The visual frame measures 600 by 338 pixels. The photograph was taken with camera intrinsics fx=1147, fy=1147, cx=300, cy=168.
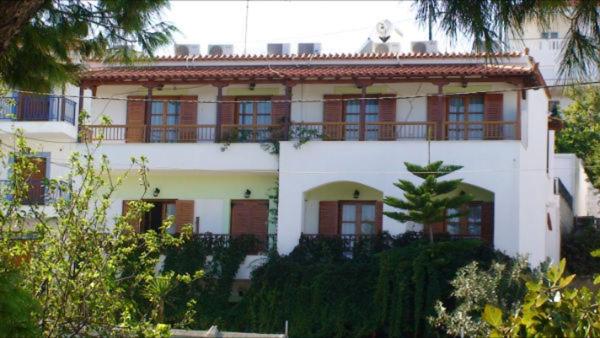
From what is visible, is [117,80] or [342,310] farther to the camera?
[117,80]

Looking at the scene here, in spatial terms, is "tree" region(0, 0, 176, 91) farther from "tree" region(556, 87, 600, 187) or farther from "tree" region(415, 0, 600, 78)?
"tree" region(556, 87, 600, 187)

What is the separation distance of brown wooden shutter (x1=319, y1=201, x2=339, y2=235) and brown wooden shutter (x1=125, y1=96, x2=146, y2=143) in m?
5.30

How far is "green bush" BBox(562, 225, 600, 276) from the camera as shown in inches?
1284

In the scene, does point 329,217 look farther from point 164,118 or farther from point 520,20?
point 520,20

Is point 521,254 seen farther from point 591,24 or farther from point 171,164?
point 591,24

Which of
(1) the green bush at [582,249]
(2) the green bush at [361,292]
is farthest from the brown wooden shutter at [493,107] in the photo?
(1) the green bush at [582,249]

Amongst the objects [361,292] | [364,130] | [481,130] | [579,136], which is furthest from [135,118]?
[579,136]

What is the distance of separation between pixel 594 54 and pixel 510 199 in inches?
760

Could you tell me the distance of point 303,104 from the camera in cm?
3073

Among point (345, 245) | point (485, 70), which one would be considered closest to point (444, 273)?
point (345, 245)

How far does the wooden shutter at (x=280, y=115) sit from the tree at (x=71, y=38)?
785 inches

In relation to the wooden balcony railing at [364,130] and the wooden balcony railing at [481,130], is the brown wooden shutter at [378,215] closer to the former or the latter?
the wooden balcony railing at [364,130]

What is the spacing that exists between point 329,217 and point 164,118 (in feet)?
17.6

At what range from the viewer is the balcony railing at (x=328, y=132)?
29.0 meters
